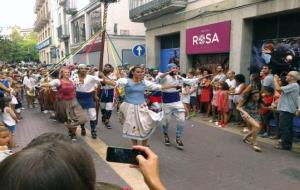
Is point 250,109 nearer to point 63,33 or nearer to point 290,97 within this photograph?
point 290,97

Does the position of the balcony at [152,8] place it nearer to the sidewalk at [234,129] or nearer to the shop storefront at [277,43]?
the shop storefront at [277,43]

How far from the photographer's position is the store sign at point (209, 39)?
10651 mm

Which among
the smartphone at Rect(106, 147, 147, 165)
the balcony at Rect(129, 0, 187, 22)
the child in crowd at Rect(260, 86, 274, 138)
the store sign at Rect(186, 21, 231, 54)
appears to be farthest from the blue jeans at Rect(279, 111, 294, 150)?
the balcony at Rect(129, 0, 187, 22)

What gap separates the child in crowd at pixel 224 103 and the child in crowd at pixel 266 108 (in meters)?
1.36

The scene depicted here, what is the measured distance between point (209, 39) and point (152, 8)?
377cm

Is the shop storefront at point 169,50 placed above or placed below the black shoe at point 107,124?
above

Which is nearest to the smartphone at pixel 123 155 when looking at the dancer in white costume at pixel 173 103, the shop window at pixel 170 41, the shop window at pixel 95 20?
the dancer in white costume at pixel 173 103

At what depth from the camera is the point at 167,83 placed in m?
7.03

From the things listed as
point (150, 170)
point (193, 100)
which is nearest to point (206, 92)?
point (193, 100)

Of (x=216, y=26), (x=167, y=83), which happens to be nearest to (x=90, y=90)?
(x=167, y=83)

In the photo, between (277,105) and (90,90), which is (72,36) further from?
(277,105)

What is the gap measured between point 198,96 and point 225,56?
1.66 meters

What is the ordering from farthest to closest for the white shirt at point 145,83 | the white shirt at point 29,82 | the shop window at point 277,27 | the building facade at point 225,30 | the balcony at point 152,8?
the white shirt at point 29,82 < the balcony at point 152,8 < the building facade at point 225,30 < the shop window at point 277,27 < the white shirt at point 145,83

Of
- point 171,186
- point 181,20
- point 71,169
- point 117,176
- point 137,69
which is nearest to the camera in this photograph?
point 71,169
